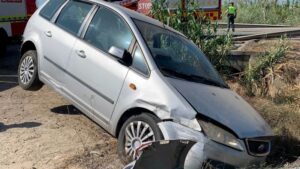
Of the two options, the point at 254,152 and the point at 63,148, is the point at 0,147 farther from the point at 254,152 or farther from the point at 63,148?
the point at 254,152

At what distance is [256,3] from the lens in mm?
39969

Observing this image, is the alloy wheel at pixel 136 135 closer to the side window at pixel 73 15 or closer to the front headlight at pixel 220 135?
the front headlight at pixel 220 135

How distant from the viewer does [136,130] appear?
5.81 metres

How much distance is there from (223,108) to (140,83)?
0.98 m

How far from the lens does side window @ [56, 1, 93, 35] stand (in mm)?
7102

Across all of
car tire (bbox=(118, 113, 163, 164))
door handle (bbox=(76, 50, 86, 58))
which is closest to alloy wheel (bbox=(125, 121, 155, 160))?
car tire (bbox=(118, 113, 163, 164))

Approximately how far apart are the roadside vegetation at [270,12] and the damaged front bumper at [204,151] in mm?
31192

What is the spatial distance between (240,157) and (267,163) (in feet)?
3.10

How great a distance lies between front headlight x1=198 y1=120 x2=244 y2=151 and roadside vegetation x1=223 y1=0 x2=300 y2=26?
31.2m

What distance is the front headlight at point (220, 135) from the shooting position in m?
5.44

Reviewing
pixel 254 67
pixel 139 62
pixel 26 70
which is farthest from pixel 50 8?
pixel 254 67

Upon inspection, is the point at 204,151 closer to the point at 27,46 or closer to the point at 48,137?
the point at 48,137

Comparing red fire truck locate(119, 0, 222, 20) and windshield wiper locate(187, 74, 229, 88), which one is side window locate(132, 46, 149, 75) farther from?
red fire truck locate(119, 0, 222, 20)

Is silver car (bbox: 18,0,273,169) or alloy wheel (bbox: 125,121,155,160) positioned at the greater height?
silver car (bbox: 18,0,273,169)
